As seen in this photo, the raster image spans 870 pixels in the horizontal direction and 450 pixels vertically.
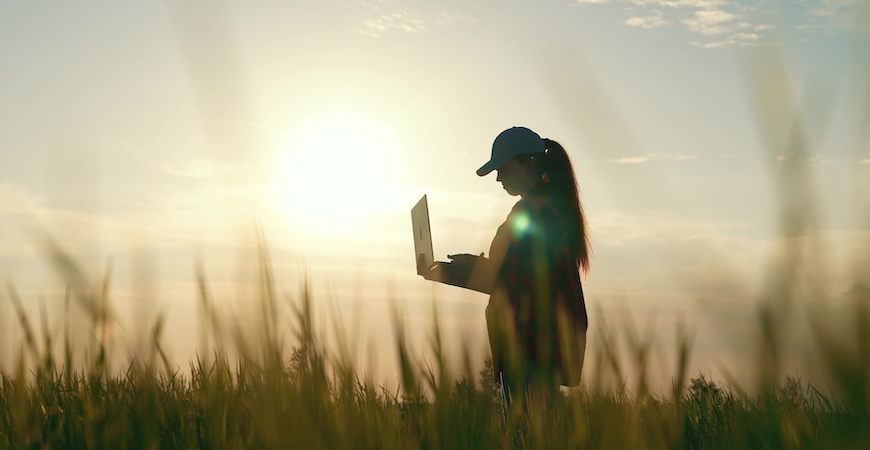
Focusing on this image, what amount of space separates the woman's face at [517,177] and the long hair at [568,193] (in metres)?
0.13

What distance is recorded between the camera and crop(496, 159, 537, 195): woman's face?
229 inches

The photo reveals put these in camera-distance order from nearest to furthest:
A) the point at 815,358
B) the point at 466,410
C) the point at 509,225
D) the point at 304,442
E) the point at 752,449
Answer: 1. the point at 815,358
2. the point at 304,442
3. the point at 752,449
4. the point at 466,410
5. the point at 509,225

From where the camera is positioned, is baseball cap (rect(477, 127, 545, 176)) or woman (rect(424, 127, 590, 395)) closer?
woman (rect(424, 127, 590, 395))

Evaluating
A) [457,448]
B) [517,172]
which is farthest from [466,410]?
[517,172]

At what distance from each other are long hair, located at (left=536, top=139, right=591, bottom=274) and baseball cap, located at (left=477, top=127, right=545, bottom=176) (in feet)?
0.71

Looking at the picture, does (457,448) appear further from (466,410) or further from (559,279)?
(559,279)

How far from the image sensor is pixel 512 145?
18.9 feet

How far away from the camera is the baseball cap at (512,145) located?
5758 mm

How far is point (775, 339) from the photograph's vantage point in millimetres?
1136

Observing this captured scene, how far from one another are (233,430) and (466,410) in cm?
69

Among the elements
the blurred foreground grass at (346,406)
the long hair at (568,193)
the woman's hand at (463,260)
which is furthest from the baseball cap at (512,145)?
the blurred foreground grass at (346,406)

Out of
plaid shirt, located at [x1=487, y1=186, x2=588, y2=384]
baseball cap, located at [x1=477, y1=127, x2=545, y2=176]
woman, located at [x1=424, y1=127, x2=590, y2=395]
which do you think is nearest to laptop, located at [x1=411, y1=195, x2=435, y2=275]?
woman, located at [x1=424, y1=127, x2=590, y2=395]

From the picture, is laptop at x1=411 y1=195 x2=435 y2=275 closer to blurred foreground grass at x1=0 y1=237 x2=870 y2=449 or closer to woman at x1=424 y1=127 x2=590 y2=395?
woman at x1=424 y1=127 x2=590 y2=395

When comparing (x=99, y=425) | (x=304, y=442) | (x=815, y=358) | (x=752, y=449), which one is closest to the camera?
(x=815, y=358)
